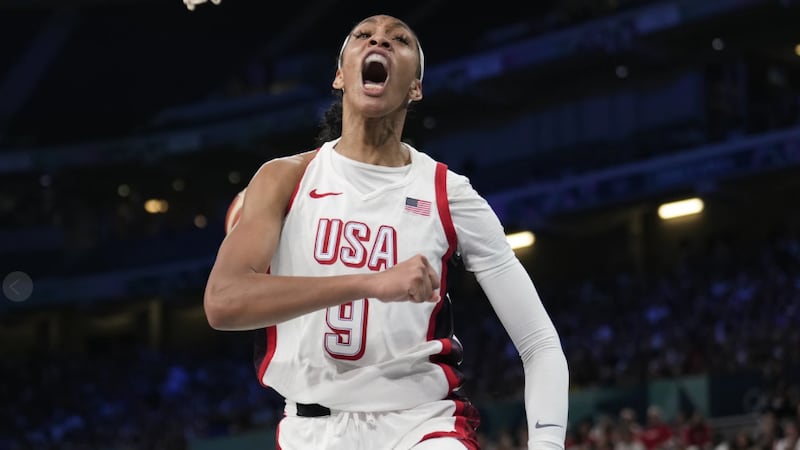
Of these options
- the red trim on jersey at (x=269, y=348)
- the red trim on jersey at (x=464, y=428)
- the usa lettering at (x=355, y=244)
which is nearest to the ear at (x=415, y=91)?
the usa lettering at (x=355, y=244)

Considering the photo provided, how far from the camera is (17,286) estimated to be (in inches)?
1578

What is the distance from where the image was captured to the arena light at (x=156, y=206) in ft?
142

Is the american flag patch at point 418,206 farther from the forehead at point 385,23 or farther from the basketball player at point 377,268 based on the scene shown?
the forehead at point 385,23

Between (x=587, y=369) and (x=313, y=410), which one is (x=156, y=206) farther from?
(x=313, y=410)

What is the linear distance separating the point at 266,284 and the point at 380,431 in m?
0.68

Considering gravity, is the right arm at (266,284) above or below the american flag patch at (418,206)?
below

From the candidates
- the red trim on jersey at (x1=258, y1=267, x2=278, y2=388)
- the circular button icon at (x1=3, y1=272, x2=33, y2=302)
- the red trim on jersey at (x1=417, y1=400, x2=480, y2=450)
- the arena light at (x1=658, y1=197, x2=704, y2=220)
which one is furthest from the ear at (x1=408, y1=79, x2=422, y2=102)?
the circular button icon at (x1=3, y1=272, x2=33, y2=302)

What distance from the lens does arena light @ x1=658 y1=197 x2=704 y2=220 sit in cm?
3088

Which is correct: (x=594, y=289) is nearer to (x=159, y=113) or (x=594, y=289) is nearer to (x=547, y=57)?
(x=547, y=57)

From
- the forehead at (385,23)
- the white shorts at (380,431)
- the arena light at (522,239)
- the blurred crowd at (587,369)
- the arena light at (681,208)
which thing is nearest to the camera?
the white shorts at (380,431)

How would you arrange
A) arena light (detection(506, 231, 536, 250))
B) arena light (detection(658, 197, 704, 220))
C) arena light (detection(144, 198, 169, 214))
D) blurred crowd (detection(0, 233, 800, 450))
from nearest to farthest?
blurred crowd (detection(0, 233, 800, 450)) < arena light (detection(658, 197, 704, 220)) < arena light (detection(506, 231, 536, 250)) < arena light (detection(144, 198, 169, 214))

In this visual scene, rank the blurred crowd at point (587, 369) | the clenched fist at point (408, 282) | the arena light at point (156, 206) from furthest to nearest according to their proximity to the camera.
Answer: the arena light at point (156, 206) < the blurred crowd at point (587, 369) < the clenched fist at point (408, 282)

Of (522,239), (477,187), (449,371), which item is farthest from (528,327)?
(522,239)

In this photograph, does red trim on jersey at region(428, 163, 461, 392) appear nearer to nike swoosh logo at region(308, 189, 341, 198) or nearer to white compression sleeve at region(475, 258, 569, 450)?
white compression sleeve at region(475, 258, 569, 450)
